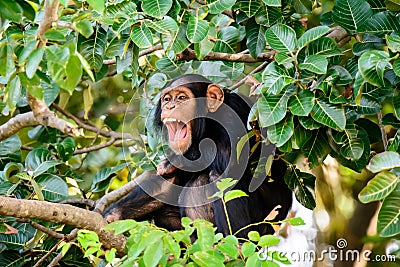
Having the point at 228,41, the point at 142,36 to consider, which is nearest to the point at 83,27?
the point at 142,36

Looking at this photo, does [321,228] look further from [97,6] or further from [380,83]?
[97,6]

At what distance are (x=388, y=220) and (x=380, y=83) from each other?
0.44 metres

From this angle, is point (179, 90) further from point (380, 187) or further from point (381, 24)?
point (380, 187)

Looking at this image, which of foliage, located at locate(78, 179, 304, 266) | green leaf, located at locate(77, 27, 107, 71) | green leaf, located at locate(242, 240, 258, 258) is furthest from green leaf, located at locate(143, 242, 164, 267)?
green leaf, located at locate(77, 27, 107, 71)

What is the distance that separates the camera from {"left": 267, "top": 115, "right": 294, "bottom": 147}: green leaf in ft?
8.25

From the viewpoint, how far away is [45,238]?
3.32 metres

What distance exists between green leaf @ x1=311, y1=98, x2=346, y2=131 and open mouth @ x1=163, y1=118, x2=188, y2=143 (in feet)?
3.06

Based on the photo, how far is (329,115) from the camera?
2490mm

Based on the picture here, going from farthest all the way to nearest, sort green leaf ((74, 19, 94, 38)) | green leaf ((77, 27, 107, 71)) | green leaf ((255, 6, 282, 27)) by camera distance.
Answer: green leaf ((255, 6, 282, 27)) → green leaf ((77, 27, 107, 71)) → green leaf ((74, 19, 94, 38))

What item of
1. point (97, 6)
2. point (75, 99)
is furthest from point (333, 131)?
point (75, 99)

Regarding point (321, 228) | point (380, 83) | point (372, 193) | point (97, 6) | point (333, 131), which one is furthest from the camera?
point (321, 228)

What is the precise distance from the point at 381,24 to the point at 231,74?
0.86m

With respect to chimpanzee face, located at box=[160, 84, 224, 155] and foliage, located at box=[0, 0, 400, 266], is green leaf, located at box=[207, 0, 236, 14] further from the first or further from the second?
chimpanzee face, located at box=[160, 84, 224, 155]

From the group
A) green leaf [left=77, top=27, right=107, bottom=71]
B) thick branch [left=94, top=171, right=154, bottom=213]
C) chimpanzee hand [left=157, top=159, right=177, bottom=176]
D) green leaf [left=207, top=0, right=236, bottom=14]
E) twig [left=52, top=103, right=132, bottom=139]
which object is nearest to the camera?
green leaf [left=207, top=0, right=236, bottom=14]
